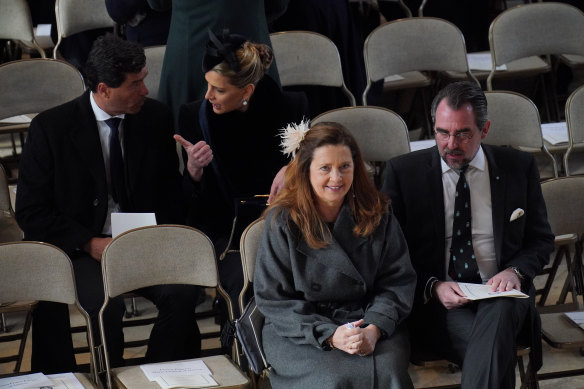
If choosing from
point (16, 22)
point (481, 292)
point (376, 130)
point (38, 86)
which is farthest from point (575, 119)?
Result: point (16, 22)

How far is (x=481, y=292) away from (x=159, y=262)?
49.7 inches

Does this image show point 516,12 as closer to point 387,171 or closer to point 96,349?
point 387,171

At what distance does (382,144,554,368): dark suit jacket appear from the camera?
4.07 meters

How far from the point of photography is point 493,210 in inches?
161

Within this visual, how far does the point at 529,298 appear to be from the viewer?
394 cm

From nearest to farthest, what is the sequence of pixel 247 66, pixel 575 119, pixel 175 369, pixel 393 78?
1. pixel 175 369
2. pixel 247 66
3. pixel 575 119
4. pixel 393 78

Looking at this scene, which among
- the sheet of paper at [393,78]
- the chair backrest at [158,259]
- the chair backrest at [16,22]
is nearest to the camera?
the chair backrest at [158,259]

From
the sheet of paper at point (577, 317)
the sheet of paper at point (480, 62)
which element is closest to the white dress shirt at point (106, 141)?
the sheet of paper at point (577, 317)

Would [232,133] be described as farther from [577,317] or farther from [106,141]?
[577,317]

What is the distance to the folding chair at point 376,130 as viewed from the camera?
4840mm

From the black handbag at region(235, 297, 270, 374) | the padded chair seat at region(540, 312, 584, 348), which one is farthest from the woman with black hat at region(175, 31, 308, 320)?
the padded chair seat at region(540, 312, 584, 348)

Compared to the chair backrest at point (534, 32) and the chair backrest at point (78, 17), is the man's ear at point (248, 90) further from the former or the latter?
the chair backrest at point (534, 32)

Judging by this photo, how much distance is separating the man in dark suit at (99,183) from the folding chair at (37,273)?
8.4 inches

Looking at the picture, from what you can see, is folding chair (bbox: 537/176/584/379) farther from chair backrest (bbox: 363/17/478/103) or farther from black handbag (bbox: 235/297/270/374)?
chair backrest (bbox: 363/17/478/103)
